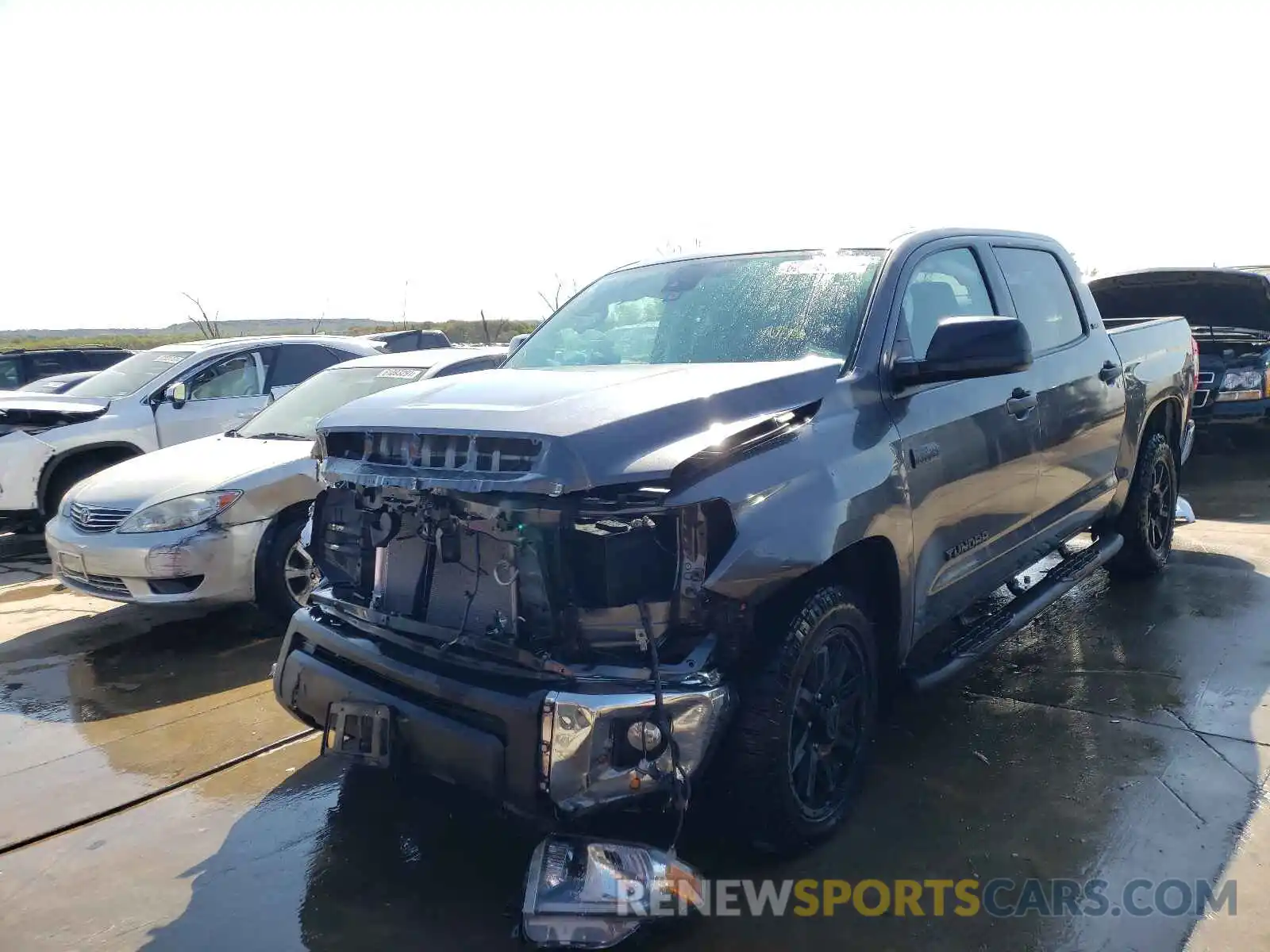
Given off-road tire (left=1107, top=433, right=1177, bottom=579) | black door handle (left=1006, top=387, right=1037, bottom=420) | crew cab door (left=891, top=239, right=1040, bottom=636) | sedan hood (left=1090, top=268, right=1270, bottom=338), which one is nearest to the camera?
crew cab door (left=891, top=239, right=1040, bottom=636)

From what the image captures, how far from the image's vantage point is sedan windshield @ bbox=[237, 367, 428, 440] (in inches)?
252

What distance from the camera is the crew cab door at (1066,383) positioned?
4.39 m

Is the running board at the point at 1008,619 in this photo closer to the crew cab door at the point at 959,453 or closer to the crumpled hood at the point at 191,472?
the crew cab door at the point at 959,453

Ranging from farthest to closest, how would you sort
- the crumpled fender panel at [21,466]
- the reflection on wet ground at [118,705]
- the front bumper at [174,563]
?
the crumpled fender panel at [21,466]
the front bumper at [174,563]
the reflection on wet ground at [118,705]

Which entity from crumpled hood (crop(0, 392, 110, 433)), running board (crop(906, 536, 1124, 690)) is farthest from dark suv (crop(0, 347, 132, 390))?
running board (crop(906, 536, 1124, 690))

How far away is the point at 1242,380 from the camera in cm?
876

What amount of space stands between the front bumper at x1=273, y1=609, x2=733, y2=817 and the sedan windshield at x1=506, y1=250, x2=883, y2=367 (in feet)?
4.57

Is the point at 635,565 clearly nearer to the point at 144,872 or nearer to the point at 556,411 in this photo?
the point at 556,411

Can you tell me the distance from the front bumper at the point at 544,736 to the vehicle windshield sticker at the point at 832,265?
5.83 ft

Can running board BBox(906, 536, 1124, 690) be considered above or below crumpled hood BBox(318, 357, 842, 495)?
below

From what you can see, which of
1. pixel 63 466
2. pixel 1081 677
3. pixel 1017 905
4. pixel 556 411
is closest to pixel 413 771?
pixel 556 411

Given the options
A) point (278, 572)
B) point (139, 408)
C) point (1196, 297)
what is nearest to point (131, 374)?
point (139, 408)

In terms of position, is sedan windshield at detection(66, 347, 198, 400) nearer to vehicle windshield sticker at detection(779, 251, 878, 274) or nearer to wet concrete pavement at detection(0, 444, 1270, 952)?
wet concrete pavement at detection(0, 444, 1270, 952)

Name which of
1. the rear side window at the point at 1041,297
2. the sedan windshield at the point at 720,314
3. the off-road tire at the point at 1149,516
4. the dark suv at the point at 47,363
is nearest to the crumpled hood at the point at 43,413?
the sedan windshield at the point at 720,314
